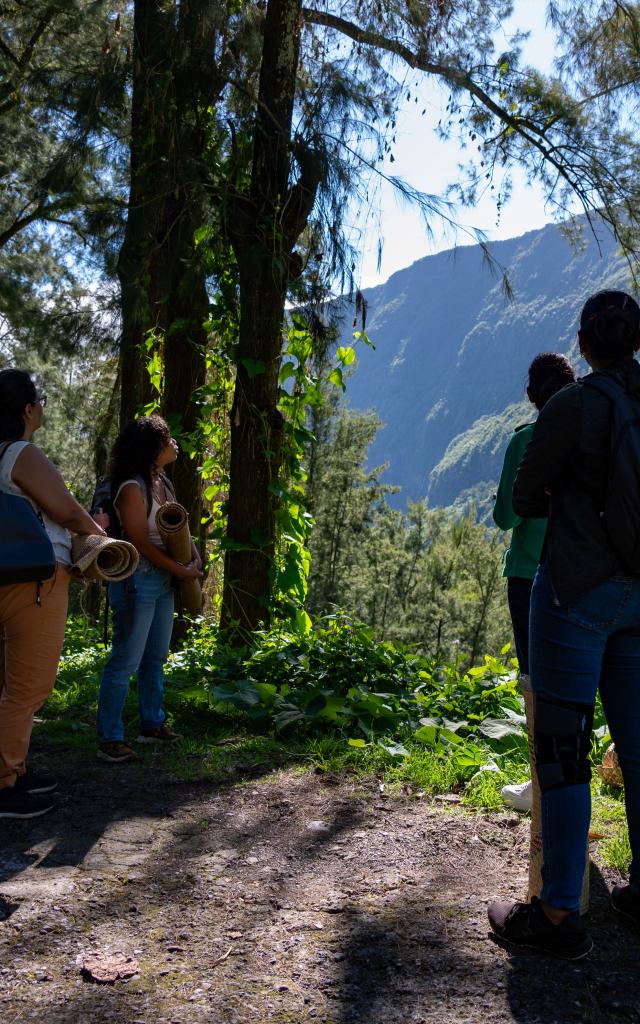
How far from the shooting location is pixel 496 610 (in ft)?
157

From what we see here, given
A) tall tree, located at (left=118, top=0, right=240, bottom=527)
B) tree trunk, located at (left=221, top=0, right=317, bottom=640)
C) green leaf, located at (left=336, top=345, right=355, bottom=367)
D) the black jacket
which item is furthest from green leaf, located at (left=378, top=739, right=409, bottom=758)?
tall tree, located at (left=118, top=0, right=240, bottom=527)

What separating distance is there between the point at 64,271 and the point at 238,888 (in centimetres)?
1212

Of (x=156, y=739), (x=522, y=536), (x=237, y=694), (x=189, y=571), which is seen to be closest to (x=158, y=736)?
(x=156, y=739)

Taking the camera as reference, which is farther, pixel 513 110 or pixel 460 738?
pixel 513 110

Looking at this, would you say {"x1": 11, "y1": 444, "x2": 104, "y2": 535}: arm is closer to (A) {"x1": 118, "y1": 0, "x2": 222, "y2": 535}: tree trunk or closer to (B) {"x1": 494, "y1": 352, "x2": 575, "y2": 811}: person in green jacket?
(B) {"x1": 494, "y1": 352, "x2": 575, "y2": 811}: person in green jacket

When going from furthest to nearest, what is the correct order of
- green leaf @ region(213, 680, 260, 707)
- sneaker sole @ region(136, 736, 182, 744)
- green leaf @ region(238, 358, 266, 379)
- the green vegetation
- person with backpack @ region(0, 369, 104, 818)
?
green leaf @ region(238, 358, 266, 379), green leaf @ region(213, 680, 260, 707), sneaker sole @ region(136, 736, 182, 744), the green vegetation, person with backpack @ region(0, 369, 104, 818)

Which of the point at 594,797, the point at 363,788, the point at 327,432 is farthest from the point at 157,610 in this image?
the point at 327,432

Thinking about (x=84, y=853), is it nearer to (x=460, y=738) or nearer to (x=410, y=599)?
(x=460, y=738)

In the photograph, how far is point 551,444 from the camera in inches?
95.5

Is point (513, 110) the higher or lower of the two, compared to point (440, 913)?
higher

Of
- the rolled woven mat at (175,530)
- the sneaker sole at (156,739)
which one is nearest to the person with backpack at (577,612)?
the rolled woven mat at (175,530)

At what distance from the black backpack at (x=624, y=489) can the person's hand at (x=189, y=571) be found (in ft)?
8.48

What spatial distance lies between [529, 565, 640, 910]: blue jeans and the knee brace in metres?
0.02

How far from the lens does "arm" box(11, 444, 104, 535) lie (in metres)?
3.41
